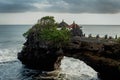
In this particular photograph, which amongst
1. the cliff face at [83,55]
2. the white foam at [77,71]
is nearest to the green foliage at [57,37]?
the cliff face at [83,55]

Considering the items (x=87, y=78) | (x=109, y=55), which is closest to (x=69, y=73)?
(x=87, y=78)

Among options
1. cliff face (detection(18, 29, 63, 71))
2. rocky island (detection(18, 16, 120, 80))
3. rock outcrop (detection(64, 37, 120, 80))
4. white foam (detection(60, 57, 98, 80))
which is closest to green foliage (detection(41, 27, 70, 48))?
rocky island (detection(18, 16, 120, 80))

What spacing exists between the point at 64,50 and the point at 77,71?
38.4 feet

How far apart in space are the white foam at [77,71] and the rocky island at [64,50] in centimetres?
333

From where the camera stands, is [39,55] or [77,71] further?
[77,71]

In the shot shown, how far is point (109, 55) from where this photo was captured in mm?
67125

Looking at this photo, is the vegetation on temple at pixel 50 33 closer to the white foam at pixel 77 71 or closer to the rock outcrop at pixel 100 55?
the rock outcrop at pixel 100 55

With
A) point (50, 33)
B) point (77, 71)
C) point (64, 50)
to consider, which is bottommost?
point (77, 71)

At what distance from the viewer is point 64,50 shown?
2953 inches

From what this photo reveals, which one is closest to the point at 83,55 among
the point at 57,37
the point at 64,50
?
the point at 64,50

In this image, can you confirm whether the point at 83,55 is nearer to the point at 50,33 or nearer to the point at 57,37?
the point at 57,37

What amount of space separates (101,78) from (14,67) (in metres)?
29.0

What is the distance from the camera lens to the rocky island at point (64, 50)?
218 feet

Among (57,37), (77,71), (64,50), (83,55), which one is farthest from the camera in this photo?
(77,71)
